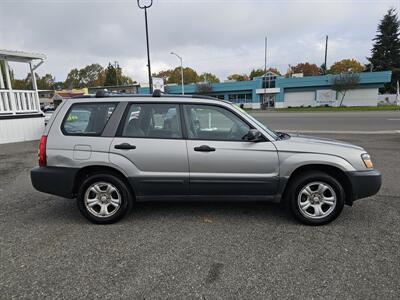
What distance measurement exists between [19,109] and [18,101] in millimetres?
344

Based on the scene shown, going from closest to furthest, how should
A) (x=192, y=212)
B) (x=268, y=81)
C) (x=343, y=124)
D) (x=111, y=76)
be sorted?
(x=192, y=212) < (x=343, y=124) < (x=268, y=81) < (x=111, y=76)

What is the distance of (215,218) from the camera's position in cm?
396

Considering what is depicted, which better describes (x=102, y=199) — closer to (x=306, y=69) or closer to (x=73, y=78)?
(x=306, y=69)

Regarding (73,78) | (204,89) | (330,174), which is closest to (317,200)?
(330,174)

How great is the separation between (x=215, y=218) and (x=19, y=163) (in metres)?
6.51

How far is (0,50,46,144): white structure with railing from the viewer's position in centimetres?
1123

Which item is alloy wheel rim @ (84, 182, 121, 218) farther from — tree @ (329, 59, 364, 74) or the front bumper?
tree @ (329, 59, 364, 74)

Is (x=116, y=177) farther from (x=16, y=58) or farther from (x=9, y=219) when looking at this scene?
(x=16, y=58)

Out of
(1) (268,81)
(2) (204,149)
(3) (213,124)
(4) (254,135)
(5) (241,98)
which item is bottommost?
(2) (204,149)

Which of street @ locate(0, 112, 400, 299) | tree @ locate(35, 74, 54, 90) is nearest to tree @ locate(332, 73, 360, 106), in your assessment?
street @ locate(0, 112, 400, 299)

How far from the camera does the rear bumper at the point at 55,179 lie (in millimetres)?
3719

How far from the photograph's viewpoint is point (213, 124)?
3.87 m

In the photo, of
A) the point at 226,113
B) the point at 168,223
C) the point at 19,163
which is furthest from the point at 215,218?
the point at 19,163

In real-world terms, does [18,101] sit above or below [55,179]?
above
